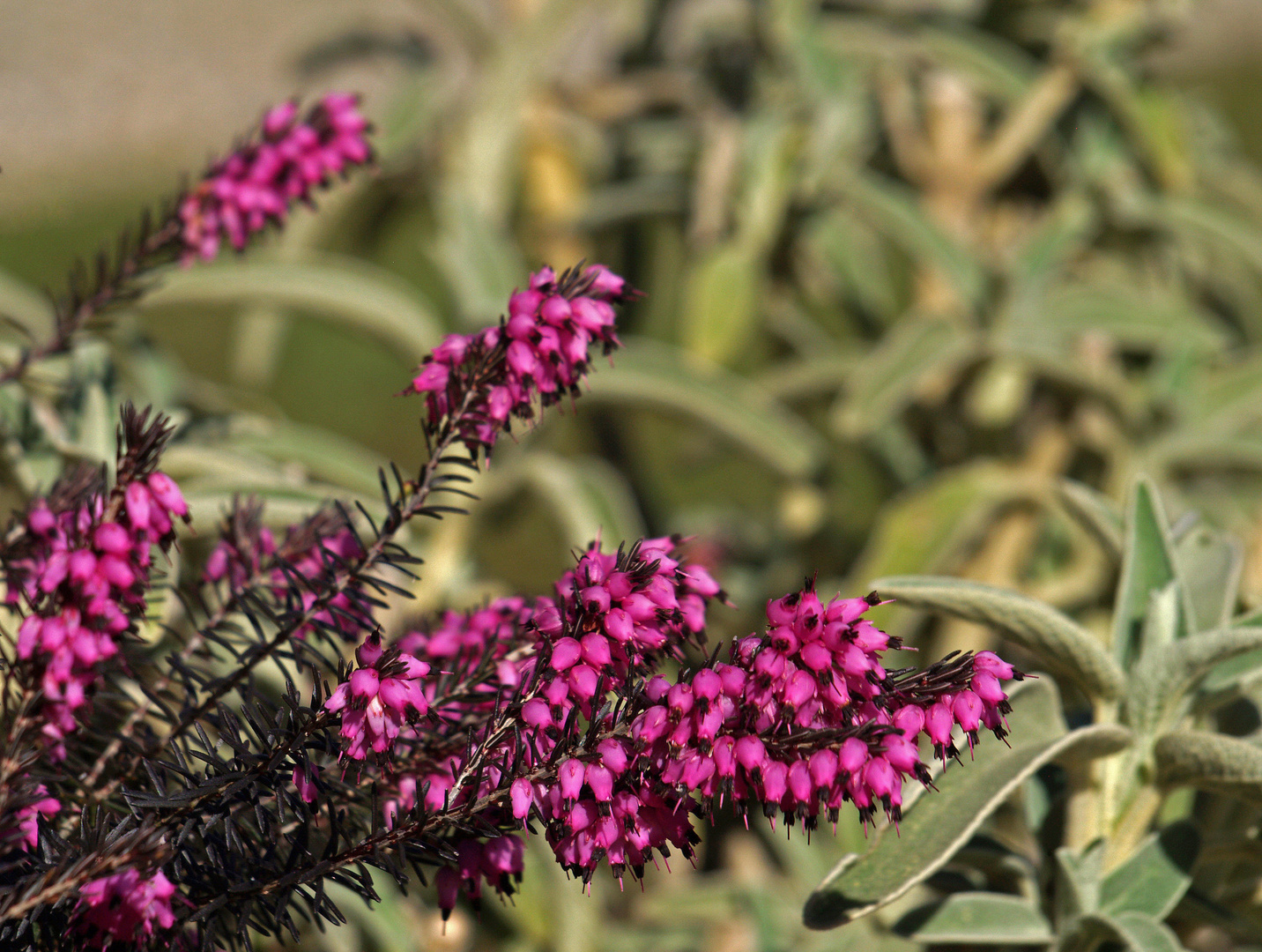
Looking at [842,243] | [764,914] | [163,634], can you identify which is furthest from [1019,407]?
[163,634]

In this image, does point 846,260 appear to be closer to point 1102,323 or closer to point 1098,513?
point 1102,323

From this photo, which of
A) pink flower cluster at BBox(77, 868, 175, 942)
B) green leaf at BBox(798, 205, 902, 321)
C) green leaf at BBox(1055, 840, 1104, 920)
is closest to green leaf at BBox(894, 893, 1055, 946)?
green leaf at BBox(1055, 840, 1104, 920)

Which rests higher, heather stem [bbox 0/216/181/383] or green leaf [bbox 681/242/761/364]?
green leaf [bbox 681/242/761/364]

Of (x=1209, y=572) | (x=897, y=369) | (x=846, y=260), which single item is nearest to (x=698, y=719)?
(x=1209, y=572)

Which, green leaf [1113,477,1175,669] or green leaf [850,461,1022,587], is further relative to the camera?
green leaf [850,461,1022,587]

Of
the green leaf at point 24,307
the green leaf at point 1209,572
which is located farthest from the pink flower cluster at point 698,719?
the green leaf at point 24,307

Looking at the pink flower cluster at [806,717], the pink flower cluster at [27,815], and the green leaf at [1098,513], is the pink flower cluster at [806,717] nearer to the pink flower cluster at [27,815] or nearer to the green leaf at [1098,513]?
the pink flower cluster at [27,815]

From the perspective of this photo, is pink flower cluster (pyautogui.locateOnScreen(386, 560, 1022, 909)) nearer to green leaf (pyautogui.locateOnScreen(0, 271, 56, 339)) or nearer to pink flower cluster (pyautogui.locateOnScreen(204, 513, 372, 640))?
pink flower cluster (pyautogui.locateOnScreen(204, 513, 372, 640))
